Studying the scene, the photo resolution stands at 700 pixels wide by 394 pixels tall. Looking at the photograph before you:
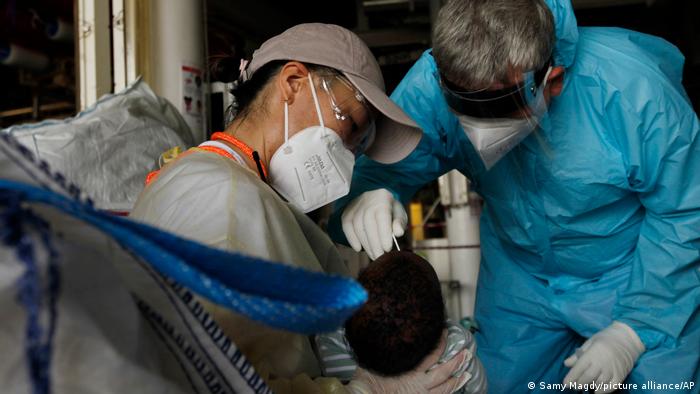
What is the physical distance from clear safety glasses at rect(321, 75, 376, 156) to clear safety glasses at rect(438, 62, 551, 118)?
299 millimetres

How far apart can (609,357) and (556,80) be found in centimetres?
83

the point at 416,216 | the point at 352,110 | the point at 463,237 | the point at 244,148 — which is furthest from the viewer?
the point at 416,216

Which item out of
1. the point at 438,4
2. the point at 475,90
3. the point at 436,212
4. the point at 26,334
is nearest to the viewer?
the point at 26,334

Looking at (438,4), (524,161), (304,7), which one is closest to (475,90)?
(524,161)

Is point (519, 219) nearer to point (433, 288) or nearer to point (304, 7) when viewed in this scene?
point (433, 288)

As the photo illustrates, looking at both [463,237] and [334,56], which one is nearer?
[334,56]

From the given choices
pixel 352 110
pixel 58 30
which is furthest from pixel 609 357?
pixel 58 30

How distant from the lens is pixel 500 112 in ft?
5.57

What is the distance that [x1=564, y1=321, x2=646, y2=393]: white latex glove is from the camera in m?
1.73

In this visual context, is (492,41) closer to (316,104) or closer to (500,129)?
(500,129)

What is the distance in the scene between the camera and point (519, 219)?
204cm

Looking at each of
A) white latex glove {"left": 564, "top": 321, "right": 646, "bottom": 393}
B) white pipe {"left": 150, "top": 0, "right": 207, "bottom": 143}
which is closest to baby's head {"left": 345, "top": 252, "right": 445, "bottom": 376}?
white latex glove {"left": 564, "top": 321, "right": 646, "bottom": 393}

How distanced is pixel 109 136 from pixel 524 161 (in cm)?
132

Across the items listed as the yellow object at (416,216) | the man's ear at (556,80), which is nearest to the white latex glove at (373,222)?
the man's ear at (556,80)
